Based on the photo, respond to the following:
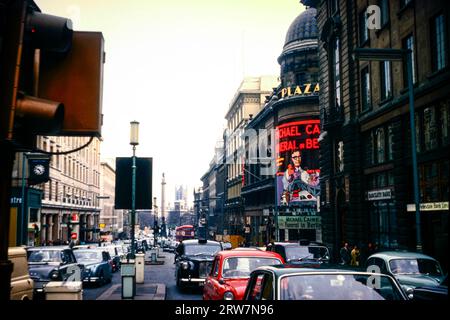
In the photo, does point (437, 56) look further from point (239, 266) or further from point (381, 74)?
point (239, 266)

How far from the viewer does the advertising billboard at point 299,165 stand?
57844 millimetres

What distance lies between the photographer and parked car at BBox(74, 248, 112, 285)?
2303 centimetres

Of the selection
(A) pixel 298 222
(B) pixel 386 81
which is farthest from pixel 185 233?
(B) pixel 386 81

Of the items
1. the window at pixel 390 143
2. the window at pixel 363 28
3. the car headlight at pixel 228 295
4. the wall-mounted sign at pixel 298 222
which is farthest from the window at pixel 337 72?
the car headlight at pixel 228 295

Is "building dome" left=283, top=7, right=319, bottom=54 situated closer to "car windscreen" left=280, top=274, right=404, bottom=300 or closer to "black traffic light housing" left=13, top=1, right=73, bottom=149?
"car windscreen" left=280, top=274, right=404, bottom=300

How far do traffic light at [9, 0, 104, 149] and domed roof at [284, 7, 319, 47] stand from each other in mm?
61037

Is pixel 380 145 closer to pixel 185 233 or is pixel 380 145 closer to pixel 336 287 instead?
pixel 336 287

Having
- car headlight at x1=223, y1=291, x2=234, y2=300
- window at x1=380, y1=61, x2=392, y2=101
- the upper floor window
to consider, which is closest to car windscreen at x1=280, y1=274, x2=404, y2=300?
car headlight at x1=223, y1=291, x2=234, y2=300

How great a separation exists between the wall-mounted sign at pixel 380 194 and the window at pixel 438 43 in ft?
26.2

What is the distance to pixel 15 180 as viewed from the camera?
46.8 metres

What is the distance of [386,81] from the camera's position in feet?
98.9

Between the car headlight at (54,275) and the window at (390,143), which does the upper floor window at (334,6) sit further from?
the car headlight at (54,275)

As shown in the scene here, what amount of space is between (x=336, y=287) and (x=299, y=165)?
5409cm
